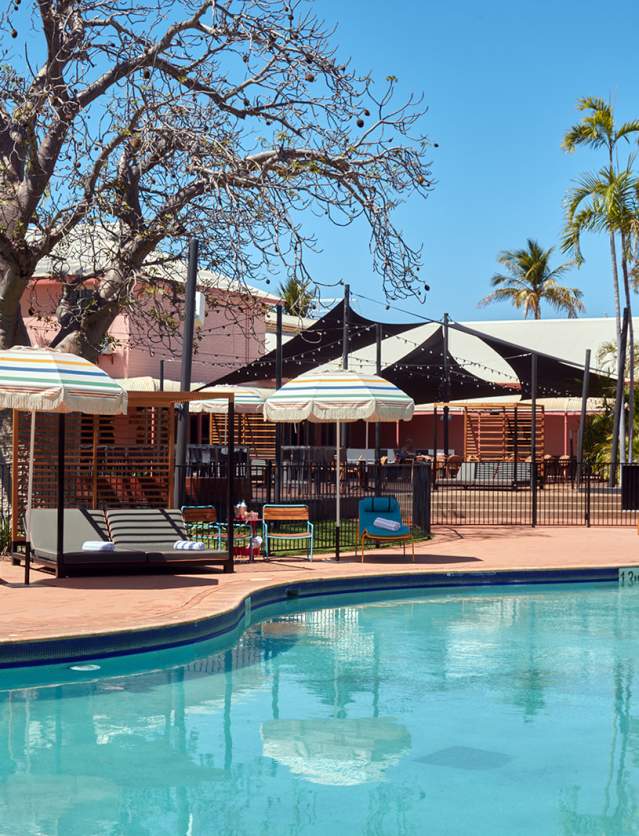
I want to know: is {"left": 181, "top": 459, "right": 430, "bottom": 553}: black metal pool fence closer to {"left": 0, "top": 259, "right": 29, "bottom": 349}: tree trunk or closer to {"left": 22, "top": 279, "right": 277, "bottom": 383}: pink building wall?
{"left": 0, "top": 259, "right": 29, "bottom": 349}: tree trunk

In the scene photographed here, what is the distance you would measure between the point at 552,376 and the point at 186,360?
16.4m

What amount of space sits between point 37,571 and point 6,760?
18.6 feet

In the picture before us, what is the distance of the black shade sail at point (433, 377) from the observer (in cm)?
2761

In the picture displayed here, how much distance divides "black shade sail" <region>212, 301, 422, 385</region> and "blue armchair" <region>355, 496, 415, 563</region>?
8.99m

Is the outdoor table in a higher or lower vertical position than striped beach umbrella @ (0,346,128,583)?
lower

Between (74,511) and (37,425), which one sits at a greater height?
(37,425)

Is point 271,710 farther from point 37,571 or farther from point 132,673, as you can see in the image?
point 37,571

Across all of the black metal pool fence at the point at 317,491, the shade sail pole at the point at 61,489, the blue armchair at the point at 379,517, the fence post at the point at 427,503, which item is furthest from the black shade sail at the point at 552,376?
the shade sail pole at the point at 61,489

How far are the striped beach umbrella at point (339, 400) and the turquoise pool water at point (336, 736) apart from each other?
10.3ft

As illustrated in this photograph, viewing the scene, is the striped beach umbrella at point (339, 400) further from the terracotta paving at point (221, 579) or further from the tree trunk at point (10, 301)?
the tree trunk at point (10, 301)

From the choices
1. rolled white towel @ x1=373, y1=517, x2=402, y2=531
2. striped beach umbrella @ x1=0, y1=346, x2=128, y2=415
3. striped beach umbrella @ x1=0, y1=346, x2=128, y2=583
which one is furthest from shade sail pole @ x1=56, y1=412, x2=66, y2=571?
rolled white towel @ x1=373, y1=517, x2=402, y2=531

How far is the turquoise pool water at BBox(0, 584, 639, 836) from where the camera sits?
19.2 ft

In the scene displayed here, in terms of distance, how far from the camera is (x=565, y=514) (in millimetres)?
20828

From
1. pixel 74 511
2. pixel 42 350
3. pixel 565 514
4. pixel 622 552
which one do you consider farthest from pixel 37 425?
pixel 565 514
